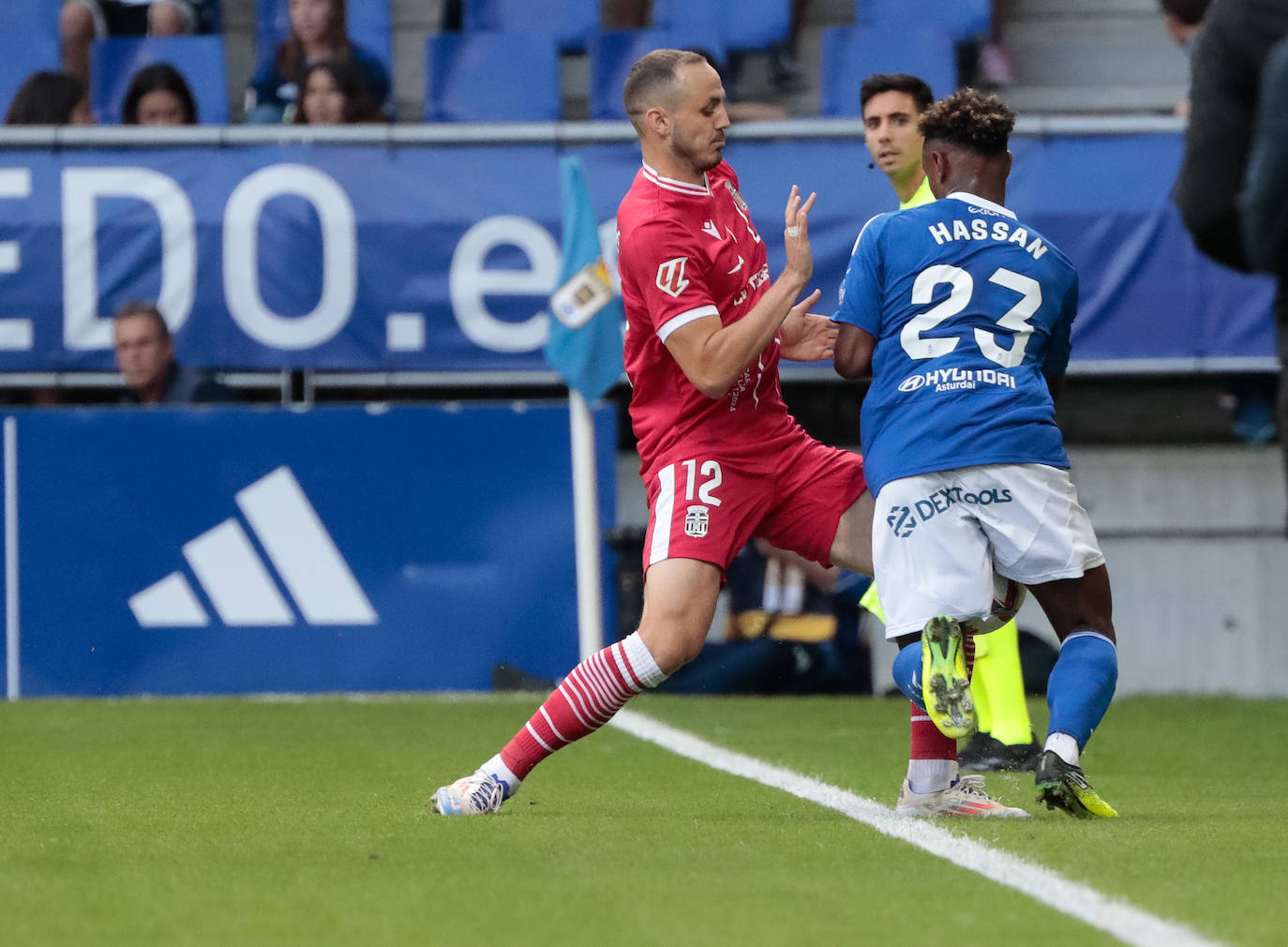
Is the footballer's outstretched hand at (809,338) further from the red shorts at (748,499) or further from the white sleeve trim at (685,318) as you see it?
the white sleeve trim at (685,318)

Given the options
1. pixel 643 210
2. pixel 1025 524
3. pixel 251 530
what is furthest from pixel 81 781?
Result: pixel 251 530

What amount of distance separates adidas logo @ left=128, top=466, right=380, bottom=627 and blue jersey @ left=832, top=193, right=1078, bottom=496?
5.09m

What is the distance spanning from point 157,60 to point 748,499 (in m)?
8.27

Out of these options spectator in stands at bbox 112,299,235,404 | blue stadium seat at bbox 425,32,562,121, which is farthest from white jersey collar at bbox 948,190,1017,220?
blue stadium seat at bbox 425,32,562,121

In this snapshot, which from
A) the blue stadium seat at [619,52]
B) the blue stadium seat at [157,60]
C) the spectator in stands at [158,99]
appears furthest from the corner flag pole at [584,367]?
the blue stadium seat at [157,60]

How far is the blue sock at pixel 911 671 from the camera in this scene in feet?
15.7

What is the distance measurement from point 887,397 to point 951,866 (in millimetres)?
1391

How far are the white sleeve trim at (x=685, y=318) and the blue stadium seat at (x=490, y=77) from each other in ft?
23.8

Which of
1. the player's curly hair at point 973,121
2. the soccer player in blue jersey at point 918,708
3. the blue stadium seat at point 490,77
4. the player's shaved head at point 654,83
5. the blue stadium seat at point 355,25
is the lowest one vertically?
the soccer player in blue jersey at point 918,708

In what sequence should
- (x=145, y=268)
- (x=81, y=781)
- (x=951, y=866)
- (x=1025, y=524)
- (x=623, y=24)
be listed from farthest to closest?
(x=623, y=24) → (x=145, y=268) → (x=81, y=781) → (x=1025, y=524) → (x=951, y=866)

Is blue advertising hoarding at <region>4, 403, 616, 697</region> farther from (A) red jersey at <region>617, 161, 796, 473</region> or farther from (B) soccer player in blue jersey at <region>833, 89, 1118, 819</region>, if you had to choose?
(B) soccer player in blue jersey at <region>833, 89, 1118, 819</region>

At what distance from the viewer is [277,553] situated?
9.56 metres

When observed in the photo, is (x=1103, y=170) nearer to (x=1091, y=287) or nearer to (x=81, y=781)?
(x=1091, y=287)

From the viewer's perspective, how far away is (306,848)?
167 inches
